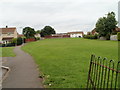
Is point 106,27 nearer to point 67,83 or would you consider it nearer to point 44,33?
point 67,83

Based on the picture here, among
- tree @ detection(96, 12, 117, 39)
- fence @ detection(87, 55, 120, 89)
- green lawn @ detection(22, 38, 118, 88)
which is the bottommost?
green lawn @ detection(22, 38, 118, 88)

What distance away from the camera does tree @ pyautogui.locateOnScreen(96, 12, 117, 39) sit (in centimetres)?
4738

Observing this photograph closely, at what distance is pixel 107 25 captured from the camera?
47.7 meters

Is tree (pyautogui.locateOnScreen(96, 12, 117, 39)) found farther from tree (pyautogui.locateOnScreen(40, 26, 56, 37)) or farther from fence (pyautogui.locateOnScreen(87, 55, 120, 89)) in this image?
tree (pyautogui.locateOnScreen(40, 26, 56, 37))

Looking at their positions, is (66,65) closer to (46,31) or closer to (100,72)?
(100,72)

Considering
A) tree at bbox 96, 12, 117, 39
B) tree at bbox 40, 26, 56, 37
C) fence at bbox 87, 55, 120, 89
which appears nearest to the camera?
fence at bbox 87, 55, 120, 89

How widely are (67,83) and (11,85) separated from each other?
85.9 inches

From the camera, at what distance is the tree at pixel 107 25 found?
4738 cm

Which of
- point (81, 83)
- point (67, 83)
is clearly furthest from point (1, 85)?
point (81, 83)

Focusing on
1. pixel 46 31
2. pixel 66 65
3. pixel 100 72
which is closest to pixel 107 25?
pixel 66 65

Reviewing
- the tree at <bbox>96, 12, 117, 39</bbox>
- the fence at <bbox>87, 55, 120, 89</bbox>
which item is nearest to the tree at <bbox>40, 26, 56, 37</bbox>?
the tree at <bbox>96, 12, 117, 39</bbox>

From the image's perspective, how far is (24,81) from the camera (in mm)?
6066

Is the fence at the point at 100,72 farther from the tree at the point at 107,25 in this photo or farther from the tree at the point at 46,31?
the tree at the point at 46,31

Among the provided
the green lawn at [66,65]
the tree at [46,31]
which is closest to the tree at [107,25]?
the green lawn at [66,65]
